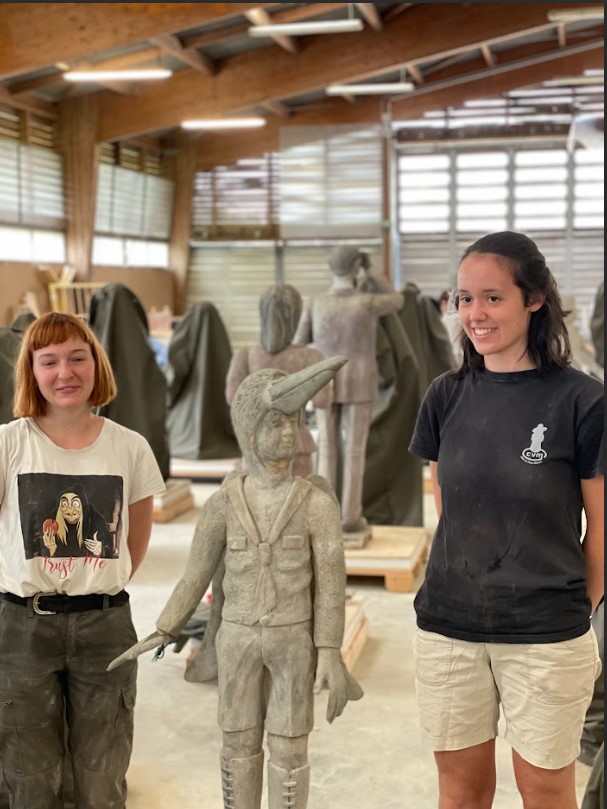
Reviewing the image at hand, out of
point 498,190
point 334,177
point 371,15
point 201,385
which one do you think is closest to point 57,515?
point 201,385

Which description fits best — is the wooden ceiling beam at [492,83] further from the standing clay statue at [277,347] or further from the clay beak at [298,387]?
the clay beak at [298,387]

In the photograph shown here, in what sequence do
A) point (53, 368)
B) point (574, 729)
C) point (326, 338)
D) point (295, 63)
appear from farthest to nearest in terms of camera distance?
point (295, 63) → point (326, 338) → point (53, 368) → point (574, 729)

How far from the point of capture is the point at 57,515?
8.32 feet

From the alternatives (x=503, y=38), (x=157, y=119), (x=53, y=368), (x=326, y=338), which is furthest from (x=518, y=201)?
(x=53, y=368)

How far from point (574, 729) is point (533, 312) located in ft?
2.87

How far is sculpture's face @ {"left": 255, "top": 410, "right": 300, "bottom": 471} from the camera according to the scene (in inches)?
95.7

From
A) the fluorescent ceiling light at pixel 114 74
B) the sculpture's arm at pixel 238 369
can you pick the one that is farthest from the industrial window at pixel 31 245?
the sculpture's arm at pixel 238 369

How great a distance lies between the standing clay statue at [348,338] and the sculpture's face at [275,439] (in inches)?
109

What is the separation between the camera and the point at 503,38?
1338 centimetres

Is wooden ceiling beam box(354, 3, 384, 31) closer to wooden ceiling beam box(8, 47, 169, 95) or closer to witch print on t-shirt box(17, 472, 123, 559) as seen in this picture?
wooden ceiling beam box(8, 47, 169, 95)

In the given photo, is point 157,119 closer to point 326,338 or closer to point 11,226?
point 11,226

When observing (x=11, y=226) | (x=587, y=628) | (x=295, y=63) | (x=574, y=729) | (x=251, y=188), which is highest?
(x=295, y=63)

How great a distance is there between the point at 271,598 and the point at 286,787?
0.47 m

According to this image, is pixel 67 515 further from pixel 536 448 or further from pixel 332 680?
pixel 536 448
